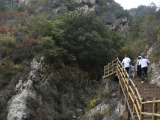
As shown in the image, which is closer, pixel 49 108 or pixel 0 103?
pixel 0 103

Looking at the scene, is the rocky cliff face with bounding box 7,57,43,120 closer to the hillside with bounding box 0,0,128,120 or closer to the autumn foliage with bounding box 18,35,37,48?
the hillside with bounding box 0,0,128,120

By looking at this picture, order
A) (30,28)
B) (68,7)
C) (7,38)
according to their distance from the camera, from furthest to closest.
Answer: (68,7), (30,28), (7,38)

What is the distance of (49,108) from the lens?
13.3 metres

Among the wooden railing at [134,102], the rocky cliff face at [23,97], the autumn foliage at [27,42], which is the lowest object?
the rocky cliff face at [23,97]

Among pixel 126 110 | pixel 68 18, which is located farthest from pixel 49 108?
pixel 68 18

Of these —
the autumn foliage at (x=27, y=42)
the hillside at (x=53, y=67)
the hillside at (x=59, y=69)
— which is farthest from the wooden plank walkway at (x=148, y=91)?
the autumn foliage at (x=27, y=42)

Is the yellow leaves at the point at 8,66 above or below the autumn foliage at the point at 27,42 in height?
below

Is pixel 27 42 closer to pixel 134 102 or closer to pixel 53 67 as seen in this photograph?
pixel 53 67

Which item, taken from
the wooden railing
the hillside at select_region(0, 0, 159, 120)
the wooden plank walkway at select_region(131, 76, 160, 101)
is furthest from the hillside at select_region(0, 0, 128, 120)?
the wooden railing

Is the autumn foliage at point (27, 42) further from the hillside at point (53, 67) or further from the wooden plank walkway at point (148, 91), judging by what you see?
the wooden plank walkway at point (148, 91)

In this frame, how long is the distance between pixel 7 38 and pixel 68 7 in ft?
73.8

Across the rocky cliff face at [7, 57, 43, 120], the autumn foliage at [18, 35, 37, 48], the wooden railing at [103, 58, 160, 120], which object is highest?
the autumn foliage at [18, 35, 37, 48]

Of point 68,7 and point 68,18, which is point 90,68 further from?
point 68,7

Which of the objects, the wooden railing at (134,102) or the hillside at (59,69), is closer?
the wooden railing at (134,102)
